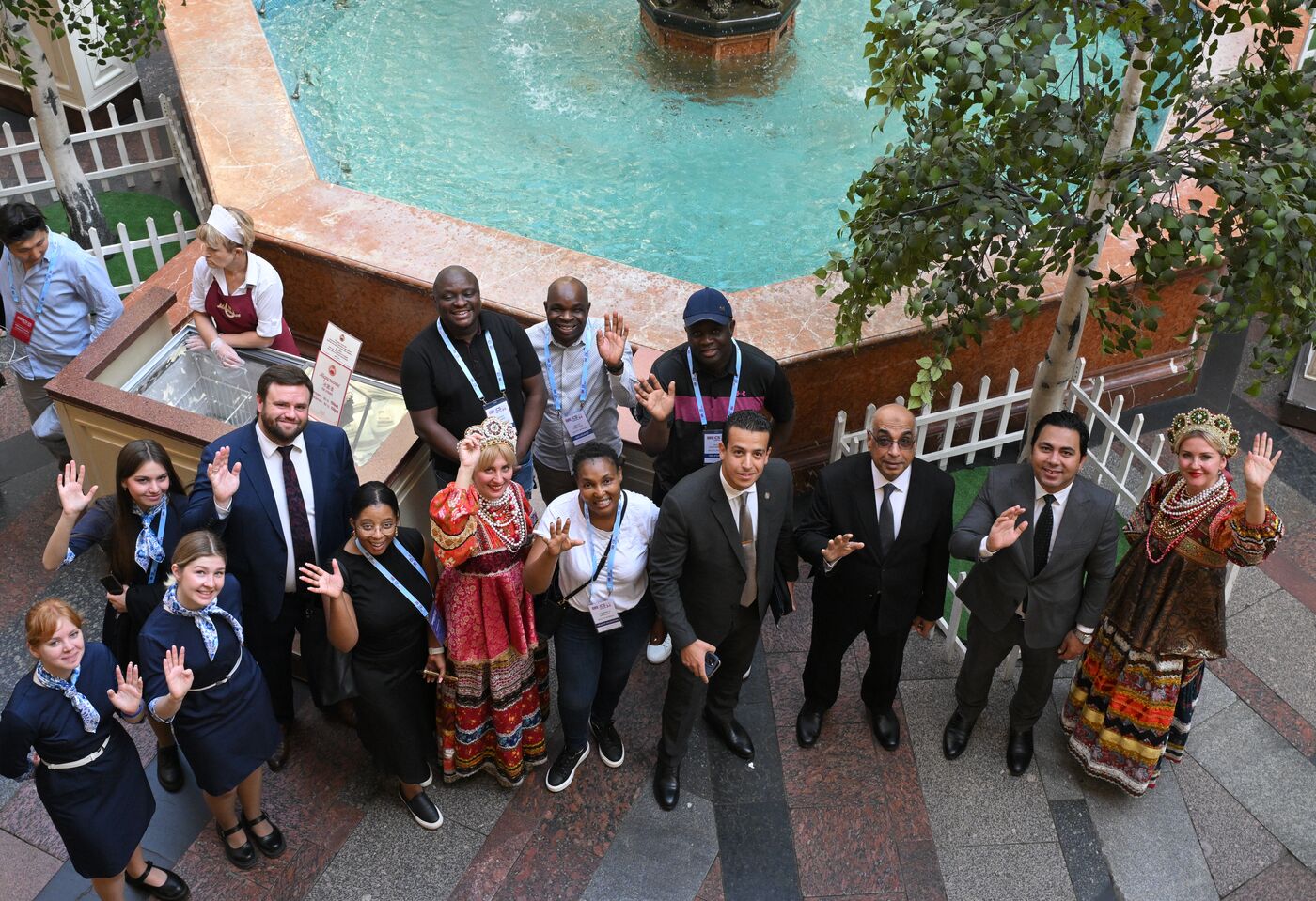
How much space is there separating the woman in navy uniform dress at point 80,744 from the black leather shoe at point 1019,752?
11.8 feet

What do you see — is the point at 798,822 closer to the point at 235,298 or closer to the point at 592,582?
the point at 592,582

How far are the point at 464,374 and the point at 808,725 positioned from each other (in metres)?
2.22

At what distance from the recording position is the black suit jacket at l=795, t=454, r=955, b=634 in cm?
462

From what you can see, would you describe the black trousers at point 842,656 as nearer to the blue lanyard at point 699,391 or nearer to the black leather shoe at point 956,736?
the black leather shoe at point 956,736

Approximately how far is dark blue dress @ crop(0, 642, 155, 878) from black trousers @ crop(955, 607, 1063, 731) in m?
→ 3.38

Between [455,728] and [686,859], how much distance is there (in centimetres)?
111

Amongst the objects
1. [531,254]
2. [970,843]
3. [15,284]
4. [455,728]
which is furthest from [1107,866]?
[15,284]

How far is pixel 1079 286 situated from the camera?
5.09m

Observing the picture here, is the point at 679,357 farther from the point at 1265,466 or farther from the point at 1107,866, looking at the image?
the point at 1107,866

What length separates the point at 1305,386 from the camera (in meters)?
7.17

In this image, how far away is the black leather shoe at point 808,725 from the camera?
534 centimetres

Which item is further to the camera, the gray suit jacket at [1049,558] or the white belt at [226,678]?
the gray suit jacket at [1049,558]

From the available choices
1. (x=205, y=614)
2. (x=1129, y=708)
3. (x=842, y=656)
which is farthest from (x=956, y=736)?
(x=205, y=614)

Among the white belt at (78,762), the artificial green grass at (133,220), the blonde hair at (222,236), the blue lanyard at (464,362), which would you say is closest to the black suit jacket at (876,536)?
the blue lanyard at (464,362)
